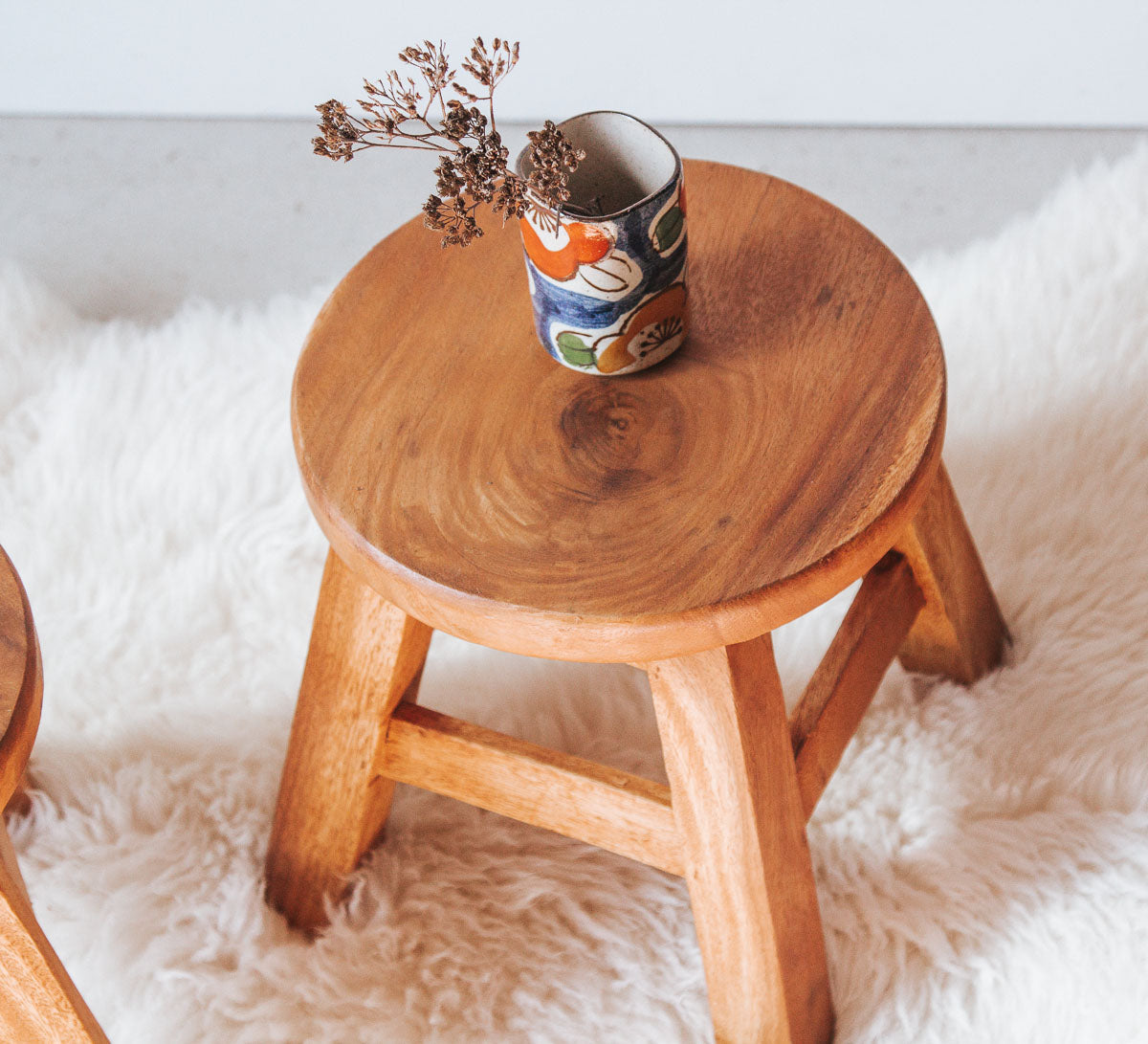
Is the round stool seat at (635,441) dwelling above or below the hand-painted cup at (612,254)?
below

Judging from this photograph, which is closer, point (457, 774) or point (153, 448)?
point (457, 774)

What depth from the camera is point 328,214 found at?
136 cm

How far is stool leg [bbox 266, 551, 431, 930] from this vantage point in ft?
2.10

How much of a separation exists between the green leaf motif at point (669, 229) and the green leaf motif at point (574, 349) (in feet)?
0.20

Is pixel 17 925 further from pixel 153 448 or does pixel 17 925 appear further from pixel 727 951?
pixel 153 448

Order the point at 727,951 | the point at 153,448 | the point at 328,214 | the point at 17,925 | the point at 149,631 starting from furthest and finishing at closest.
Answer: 1. the point at 328,214
2. the point at 153,448
3. the point at 149,631
4. the point at 727,951
5. the point at 17,925

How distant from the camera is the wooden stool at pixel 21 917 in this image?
1.63 ft

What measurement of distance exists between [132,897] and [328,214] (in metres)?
0.85

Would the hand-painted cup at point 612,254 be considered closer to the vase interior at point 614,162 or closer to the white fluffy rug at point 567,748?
the vase interior at point 614,162

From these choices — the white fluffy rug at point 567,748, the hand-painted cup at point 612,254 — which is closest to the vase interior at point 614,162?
the hand-painted cup at point 612,254

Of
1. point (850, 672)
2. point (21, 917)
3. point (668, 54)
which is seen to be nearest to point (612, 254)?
point (850, 672)

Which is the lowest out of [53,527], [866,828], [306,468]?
[53,527]

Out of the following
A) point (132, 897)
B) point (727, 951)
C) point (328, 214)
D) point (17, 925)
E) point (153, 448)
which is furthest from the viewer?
point (328, 214)

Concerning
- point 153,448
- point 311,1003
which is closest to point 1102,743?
point 311,1003
